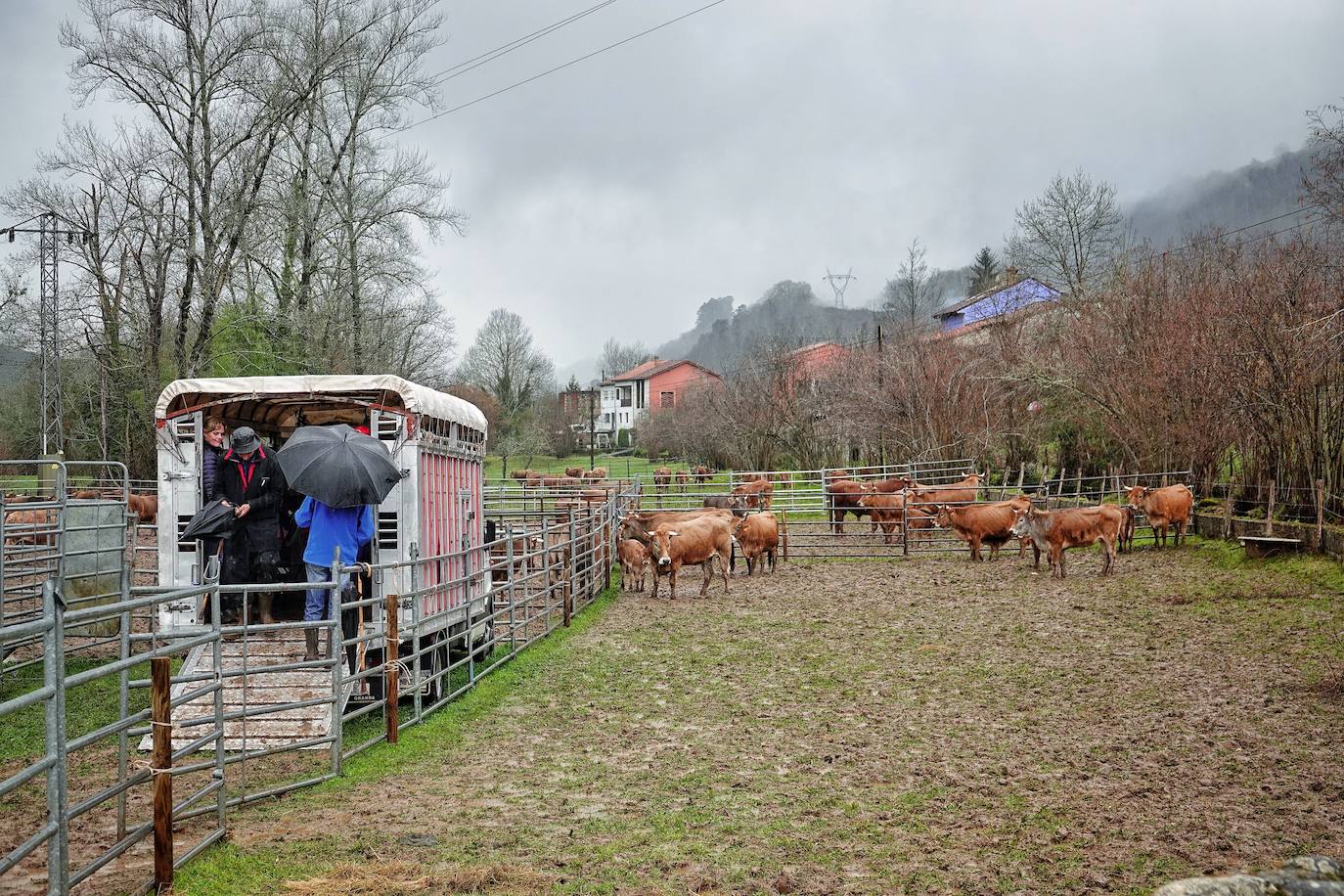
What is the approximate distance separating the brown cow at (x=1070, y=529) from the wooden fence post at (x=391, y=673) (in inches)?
483

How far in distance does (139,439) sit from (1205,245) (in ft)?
97.8

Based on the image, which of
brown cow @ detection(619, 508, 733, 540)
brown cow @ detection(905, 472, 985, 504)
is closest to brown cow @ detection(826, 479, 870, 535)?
brown cow @ detection(905, 472, 985, 504)

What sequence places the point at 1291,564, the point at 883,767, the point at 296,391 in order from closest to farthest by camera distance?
the point at 883,767, the point at 296,391, the point at 1291,564

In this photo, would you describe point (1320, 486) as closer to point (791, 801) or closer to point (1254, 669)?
point (1254, 669)

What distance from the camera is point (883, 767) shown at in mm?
6965

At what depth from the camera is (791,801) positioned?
6.25 metres

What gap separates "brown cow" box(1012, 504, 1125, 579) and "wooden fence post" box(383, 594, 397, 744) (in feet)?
40.3

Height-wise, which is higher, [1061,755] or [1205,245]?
[1205,245]

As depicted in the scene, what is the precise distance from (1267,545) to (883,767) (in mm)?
12596

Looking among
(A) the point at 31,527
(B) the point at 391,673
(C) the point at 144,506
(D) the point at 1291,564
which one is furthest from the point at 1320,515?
(C) the point at 144,506

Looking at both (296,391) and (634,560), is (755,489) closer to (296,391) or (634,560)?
(634,560)

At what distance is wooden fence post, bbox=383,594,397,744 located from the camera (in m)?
7.82

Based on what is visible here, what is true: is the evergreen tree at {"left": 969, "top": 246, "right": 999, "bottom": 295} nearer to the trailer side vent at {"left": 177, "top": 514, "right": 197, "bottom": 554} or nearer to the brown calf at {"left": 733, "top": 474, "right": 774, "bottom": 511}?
the brown calf at {"left": 733, "top": 474, "right": 774, "bottom": 511}

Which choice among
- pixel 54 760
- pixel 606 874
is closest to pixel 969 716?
pixel 606 874
